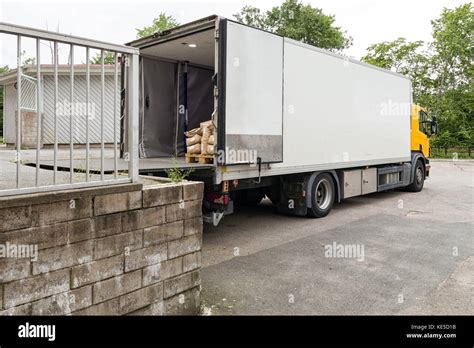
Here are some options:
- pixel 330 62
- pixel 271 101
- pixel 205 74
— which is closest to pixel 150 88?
pixel 205 74

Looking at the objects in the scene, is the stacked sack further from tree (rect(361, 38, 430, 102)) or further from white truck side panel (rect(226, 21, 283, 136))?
tree (rect(361, 38, 430, 102))

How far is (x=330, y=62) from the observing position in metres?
8.62

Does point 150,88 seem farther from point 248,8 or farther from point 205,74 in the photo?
point 248,8

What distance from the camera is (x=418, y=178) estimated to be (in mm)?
13539

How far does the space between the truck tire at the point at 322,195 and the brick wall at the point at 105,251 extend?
16.7 ft

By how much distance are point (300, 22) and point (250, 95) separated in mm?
33990

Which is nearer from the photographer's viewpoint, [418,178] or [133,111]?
[133,111]

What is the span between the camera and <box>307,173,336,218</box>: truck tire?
28.3 ft
